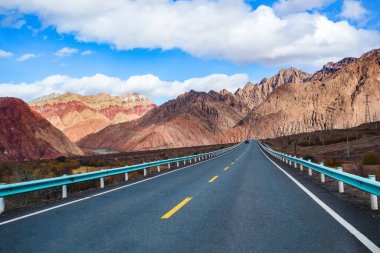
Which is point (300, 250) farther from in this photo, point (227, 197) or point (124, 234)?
point (227, 197)

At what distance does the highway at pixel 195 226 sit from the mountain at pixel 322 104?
5251 inches

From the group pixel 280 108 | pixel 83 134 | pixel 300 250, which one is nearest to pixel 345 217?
pixel 300 250

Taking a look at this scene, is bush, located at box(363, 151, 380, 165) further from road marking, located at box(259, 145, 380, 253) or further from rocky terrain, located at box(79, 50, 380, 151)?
rocky terrain, located at box(79, 50, 380, 151)

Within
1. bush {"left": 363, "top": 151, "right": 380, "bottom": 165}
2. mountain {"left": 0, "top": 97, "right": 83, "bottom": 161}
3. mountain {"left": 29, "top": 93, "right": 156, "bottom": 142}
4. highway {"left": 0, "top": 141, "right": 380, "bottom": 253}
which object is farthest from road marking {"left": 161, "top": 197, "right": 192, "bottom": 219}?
mountain {"left": 29, "top": 93, "right": 156, "bottom": 142}

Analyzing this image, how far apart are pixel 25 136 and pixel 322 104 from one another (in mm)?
111020

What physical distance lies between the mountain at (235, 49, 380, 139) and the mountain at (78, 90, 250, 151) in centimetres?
1393

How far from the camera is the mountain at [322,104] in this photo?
441 feet

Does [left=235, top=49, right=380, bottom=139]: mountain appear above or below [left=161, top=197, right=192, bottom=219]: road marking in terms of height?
above

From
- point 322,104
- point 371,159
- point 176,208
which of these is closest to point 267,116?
point 322,104

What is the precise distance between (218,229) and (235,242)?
2.57 feet

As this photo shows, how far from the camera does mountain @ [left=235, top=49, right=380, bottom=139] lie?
13456 centimetres

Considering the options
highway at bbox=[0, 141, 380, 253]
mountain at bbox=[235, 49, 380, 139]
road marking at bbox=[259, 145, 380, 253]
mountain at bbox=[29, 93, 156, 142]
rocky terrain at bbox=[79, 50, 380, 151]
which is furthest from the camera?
mountain at bbox=[29, 93, 156, 142]

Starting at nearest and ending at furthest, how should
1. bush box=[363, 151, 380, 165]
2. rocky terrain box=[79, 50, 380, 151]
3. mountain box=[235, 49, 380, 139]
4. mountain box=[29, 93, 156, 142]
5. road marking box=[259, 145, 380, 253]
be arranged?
road marking box=[259, 145, 380, 253], bush box=[363, 151, 380, 165], mountain box=[235, 49, 380, 139], rocky terrain box=[79, 50, 380, 151], mountain box=[29, 93, 156, 142]

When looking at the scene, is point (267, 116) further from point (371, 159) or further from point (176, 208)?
point (176, 208)
